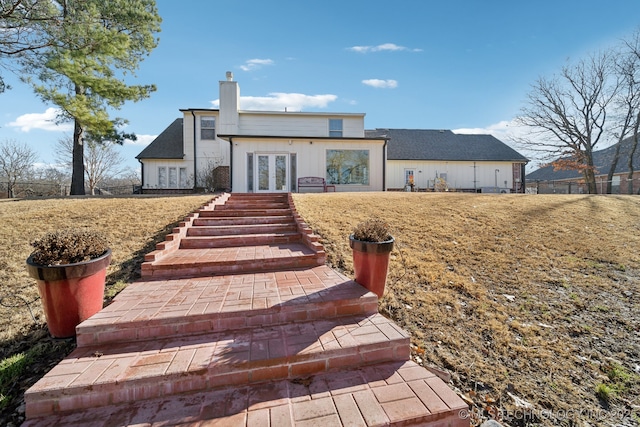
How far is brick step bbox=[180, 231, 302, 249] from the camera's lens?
5020mm

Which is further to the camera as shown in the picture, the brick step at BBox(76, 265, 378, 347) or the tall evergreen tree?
the tall evergreen tree

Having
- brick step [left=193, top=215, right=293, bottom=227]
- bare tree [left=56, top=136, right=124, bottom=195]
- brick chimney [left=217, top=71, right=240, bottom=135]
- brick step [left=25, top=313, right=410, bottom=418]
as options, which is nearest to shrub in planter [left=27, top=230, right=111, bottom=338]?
brick step [left=25, top=313, right=410, bottom=418]

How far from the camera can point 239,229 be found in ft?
18.7

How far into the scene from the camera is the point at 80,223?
560cm

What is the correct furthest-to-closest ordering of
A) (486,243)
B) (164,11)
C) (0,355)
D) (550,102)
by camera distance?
(550,102), (164,11), (486,243), (0,355)

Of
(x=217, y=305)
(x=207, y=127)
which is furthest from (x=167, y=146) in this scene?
(x=217, y=305)

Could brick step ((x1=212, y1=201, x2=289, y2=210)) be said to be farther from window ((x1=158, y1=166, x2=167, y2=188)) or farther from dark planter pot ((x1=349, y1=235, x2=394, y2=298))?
window ((x1=158, y1=166, x2=167, y2=188))

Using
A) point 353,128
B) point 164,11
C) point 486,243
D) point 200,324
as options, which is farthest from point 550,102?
point 200,324

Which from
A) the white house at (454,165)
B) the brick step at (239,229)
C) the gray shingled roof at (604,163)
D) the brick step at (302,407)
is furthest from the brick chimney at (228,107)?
the gray shingled roof at (604,163)

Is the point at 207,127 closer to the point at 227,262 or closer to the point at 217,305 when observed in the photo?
the point at 227,262

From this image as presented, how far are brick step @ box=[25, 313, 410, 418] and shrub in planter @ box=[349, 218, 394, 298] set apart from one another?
69 centimetres

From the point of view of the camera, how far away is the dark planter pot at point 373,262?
3189 mm

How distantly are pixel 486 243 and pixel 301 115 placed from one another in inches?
542

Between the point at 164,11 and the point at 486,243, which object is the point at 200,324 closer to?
the point at 486,243
